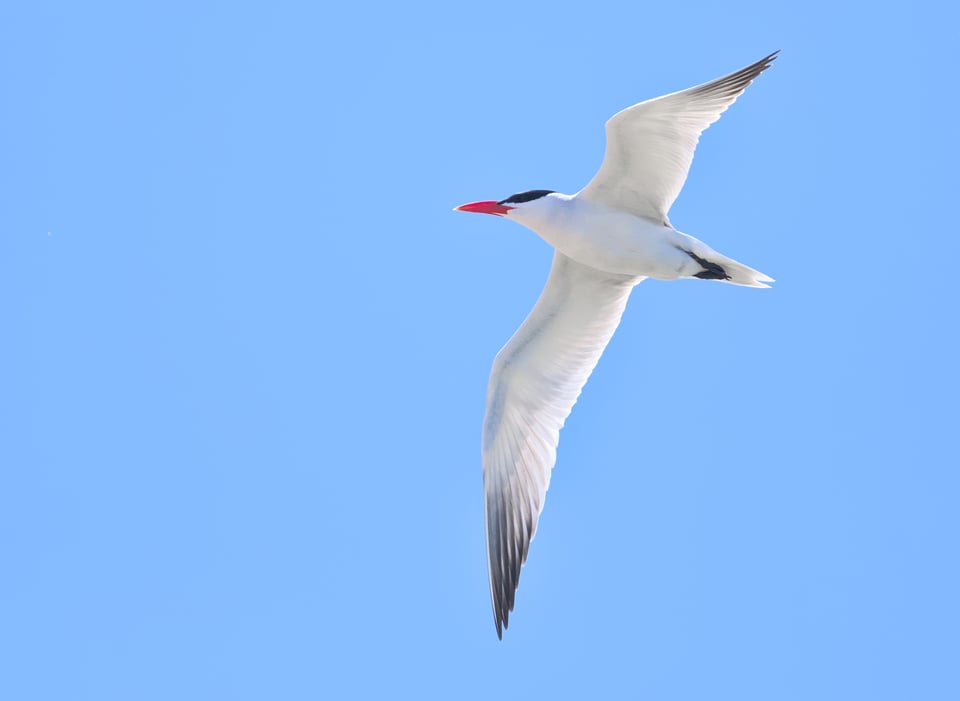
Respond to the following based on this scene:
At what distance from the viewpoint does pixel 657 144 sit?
952cm

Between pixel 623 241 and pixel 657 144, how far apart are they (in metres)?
0.80

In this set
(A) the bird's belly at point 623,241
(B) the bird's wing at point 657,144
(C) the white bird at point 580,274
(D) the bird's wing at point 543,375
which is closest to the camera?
(B) the bird's wing at point 657,144

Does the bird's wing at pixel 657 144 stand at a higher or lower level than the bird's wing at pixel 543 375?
higher

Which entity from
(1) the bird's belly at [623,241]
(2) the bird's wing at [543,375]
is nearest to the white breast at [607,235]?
(1) the bird's belly at [623,241]

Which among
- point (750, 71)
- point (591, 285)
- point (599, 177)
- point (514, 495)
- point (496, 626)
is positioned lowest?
point (496, 626)

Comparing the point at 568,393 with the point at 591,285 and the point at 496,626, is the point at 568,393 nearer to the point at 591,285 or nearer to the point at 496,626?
the point at 591,285

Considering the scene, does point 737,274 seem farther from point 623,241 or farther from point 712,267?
point 623,241

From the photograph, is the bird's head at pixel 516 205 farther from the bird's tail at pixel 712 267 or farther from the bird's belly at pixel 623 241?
the bird's tail at pixel 712 267

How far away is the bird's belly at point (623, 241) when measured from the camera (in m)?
9.73

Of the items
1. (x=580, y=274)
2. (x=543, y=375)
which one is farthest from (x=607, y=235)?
(x=543, y=375)

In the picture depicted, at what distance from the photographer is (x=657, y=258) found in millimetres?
9750

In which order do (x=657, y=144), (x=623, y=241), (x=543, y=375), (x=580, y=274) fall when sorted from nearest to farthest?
(x=657, y=144) < (x=623, y=241) < (x=580, y=274) < (x=543, y=375)

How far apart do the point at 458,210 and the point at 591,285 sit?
1342mm

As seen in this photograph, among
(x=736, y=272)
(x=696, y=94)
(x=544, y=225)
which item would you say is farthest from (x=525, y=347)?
(x=696, y=94)
